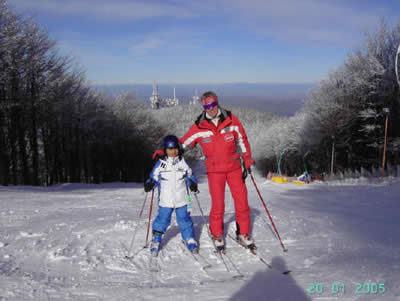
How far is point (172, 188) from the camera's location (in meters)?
4.34

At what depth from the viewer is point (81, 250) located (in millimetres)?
4109

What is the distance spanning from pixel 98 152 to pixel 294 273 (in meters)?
31.4

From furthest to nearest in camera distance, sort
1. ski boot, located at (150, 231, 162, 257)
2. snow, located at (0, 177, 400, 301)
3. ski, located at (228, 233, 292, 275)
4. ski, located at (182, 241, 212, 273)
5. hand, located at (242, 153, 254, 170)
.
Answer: hand, located at (242, 153, 254, 170)
ski boot, located at (150, 231, 162, 257)
ski, located at (182, 241, 212, 273)
ski, located at (228, 233, 292, 275)
snow, located at (0, 177, 400, 301)

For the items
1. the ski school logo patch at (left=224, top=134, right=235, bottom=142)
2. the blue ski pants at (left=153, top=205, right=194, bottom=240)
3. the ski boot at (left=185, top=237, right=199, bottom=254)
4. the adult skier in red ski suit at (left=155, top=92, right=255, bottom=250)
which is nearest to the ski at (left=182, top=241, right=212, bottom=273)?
the ski boot at (left=185, top=237, right=199, bottom=254)

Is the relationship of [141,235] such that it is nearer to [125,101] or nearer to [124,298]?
[124,298]

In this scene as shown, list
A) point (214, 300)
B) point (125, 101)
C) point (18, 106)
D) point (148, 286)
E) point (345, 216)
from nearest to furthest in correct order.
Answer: point (214, 300)
point (148, 286)
point (345, 216)
point (18, 106)
point (125, 101)

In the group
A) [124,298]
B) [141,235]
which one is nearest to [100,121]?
[141,235]

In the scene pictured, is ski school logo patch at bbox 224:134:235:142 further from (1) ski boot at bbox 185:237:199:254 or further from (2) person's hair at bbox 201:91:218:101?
(1) ski boot at bbox 185:237:199:254

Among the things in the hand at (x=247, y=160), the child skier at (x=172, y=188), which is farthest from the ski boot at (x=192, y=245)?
the hand at (x=247, y=160)

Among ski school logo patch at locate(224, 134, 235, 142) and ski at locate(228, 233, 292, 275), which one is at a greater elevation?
ski school logo patch at locate(224, 134, 235, 142)

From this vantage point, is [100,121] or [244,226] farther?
[100,121]

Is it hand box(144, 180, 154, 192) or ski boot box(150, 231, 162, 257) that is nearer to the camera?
ski boot box(150, 231, 162, 257)

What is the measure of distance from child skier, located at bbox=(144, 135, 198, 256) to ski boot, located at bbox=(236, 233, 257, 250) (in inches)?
26.4

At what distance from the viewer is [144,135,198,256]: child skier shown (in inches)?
170
